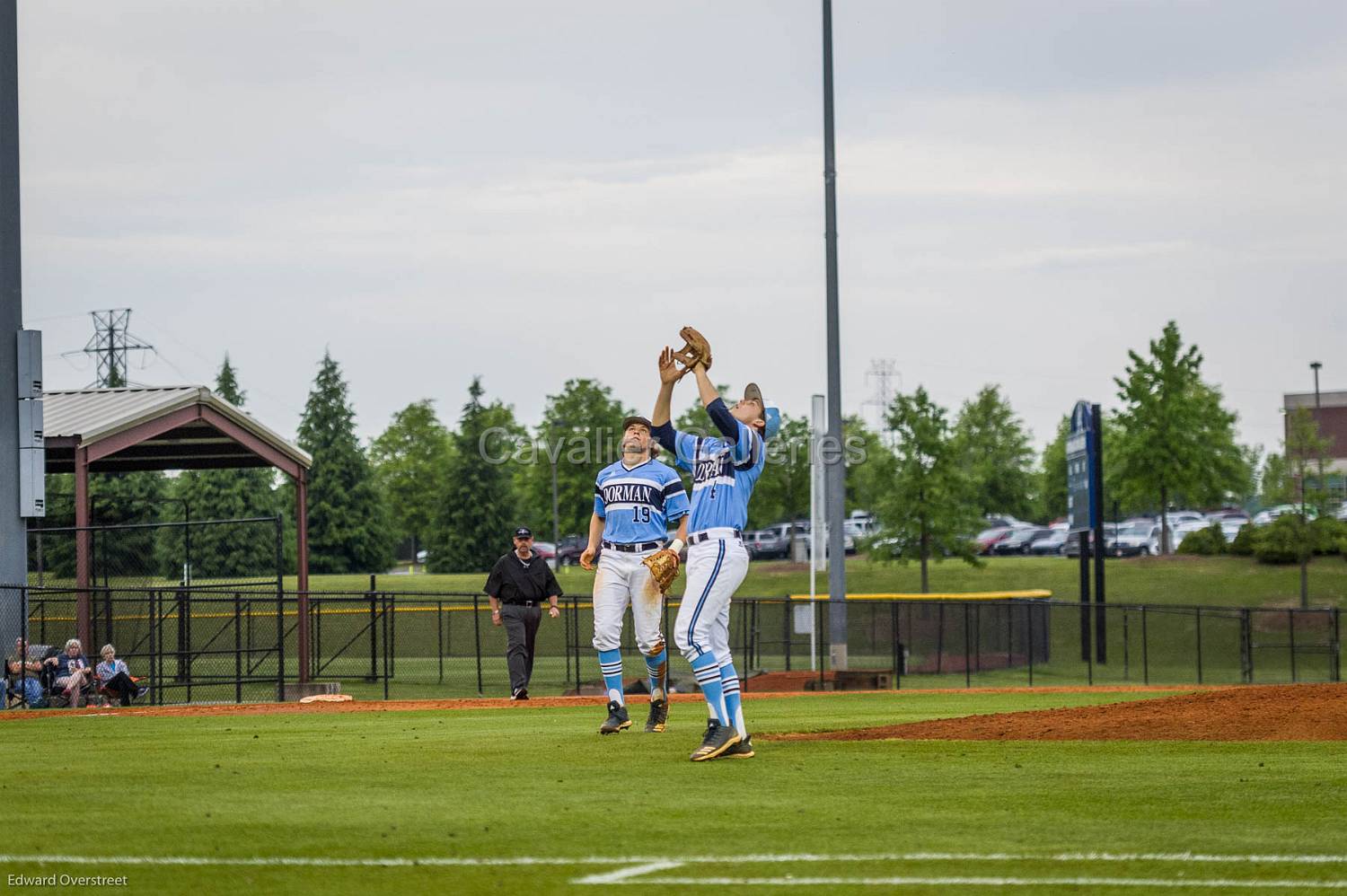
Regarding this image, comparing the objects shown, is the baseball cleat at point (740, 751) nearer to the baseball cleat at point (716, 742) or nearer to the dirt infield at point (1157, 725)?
the baseball cleat at point (716, 742)

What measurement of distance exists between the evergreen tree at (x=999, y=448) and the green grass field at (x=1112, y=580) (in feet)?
91.0

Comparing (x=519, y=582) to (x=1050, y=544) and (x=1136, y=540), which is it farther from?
(x=1050, y=544)

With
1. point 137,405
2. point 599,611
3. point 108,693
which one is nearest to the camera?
point 599,611

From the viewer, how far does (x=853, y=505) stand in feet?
278

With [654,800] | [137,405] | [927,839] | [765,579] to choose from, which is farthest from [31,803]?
[765,579]

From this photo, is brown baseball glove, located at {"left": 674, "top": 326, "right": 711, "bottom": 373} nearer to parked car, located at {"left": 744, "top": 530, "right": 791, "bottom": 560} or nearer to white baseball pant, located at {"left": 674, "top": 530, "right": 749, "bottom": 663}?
white baseball pant, located at {"left": 674, "top": 530, "right": 749, "bottom": 663}

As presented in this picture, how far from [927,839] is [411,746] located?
501 cm

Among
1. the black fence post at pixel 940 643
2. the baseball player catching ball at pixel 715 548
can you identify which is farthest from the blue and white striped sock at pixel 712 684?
the black fence post at pixel 940 643

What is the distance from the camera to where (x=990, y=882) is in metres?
5.09

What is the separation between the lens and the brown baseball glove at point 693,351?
30.3 feet

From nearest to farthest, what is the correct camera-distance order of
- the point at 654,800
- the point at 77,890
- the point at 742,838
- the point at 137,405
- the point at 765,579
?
the point at 77,890 → the point at 742,838 → the point at 654,800 → the point at 137,405 → the point at 765,579

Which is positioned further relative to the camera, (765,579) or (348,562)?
(348,562)

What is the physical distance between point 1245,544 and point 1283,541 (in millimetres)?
2654

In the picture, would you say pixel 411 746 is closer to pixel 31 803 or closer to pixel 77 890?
pixel 31 803
